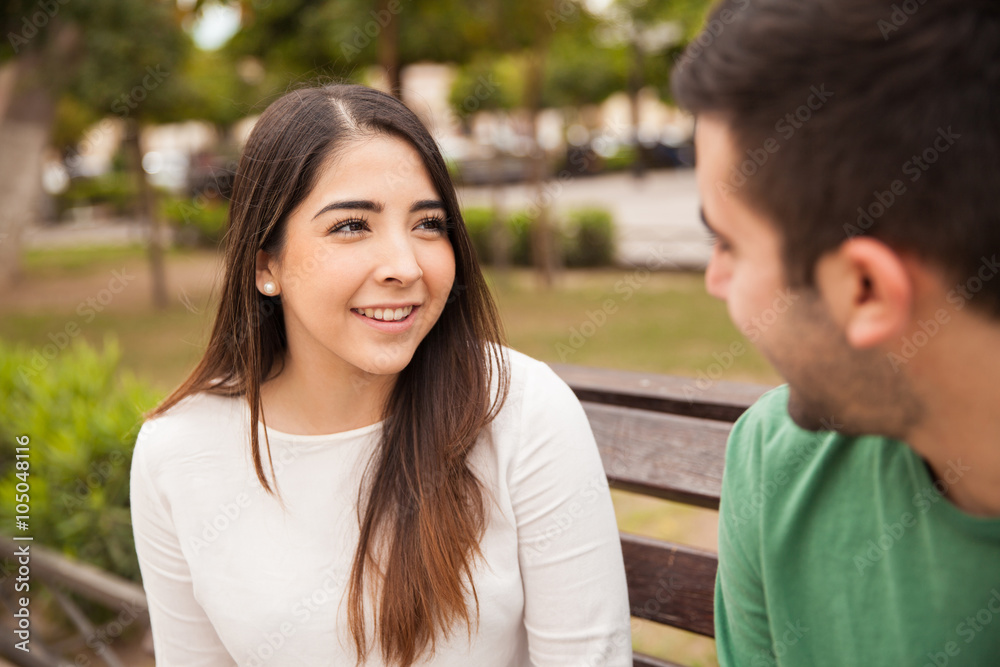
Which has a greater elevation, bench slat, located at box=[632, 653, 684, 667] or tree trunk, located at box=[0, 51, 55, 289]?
tree trunk, located at box=[0, 51, 55, 289]

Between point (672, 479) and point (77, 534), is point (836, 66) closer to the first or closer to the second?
point (672, 479)

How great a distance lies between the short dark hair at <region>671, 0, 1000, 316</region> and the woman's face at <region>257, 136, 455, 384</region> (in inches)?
31.0

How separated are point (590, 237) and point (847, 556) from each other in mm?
11524

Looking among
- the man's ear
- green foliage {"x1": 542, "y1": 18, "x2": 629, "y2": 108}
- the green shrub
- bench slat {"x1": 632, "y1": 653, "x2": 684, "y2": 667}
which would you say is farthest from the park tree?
green foliage {"x1": 542, "y1": 18, "x2": 629, "y2": 108}

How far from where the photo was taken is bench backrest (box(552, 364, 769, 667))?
1868mm

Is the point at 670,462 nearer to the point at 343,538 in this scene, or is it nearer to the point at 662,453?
the point at 662,453

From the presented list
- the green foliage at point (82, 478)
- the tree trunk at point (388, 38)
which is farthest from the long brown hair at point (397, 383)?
the tree trunk at point (388, 38)

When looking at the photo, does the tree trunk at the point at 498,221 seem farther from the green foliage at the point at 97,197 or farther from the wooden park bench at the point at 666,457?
the green foliage at the point at 97,197

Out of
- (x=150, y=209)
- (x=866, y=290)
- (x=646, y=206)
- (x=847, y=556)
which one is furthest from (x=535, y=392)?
(x=646, y=206)

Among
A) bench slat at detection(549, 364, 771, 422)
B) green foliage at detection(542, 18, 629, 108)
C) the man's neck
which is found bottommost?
bench slat at detection(549, 364, 771, 422)

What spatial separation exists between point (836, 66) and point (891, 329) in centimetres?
30

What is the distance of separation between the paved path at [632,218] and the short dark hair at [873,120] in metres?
1.04

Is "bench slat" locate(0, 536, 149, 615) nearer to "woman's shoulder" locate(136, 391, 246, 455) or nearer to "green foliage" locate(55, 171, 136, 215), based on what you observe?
"woman's shoulder" locate(136, 391, 246, 455)

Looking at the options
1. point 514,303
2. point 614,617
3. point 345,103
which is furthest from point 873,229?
point 514,303
